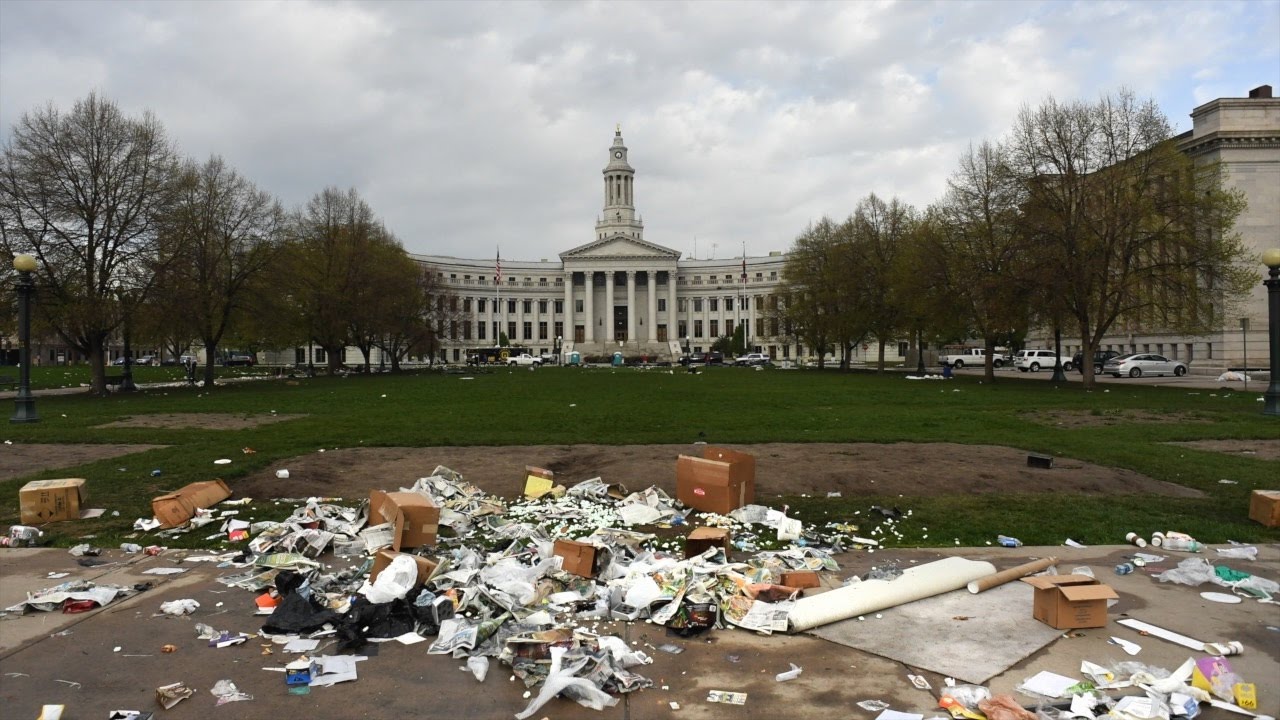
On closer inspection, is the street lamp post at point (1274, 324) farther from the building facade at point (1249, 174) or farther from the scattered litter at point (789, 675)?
the building facade at point (1249, 174)

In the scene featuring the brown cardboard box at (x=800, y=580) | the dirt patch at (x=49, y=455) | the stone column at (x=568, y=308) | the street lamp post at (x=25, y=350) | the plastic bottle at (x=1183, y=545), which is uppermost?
the stone column at (x=568, y=308)

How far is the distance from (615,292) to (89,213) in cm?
10775

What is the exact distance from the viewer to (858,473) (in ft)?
38.4

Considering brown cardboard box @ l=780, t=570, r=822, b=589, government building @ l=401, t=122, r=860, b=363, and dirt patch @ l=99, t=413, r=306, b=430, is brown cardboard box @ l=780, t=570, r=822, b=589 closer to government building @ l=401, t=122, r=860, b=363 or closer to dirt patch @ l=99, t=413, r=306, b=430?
dirt patch @ l=99, t=413, r=306, b=430

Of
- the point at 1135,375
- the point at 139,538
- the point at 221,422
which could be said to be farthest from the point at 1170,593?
the point at 1135,375

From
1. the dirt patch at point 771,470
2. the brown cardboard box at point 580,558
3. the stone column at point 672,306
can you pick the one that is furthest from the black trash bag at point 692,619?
the stone column at point 672,306

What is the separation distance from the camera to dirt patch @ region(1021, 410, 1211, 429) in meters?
19.5

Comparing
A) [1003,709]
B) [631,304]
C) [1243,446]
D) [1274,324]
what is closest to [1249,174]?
[1274,324]

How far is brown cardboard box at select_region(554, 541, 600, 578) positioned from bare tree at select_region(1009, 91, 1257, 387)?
3330cm

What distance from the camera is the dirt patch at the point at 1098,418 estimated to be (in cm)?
1945

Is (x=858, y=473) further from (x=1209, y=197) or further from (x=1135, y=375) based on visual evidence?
(x=1135, y=375)

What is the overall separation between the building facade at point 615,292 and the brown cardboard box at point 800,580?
392ft

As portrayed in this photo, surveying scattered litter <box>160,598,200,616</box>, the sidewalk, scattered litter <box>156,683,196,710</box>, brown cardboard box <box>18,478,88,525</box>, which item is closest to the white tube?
the sidewalk

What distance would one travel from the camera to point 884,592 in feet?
19.6
